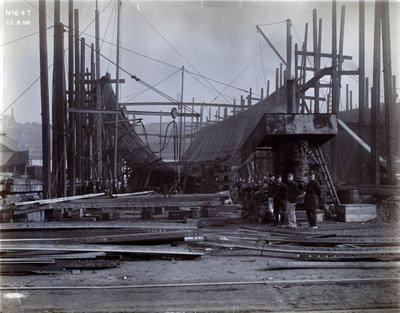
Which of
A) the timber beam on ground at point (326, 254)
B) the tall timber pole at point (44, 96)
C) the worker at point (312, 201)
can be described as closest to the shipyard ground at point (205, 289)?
the timber beam on ground at point (326, 254)

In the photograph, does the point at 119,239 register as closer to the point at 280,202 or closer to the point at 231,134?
the point at 280,202

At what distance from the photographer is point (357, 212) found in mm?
11969

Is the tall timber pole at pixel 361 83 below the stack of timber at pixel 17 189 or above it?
above

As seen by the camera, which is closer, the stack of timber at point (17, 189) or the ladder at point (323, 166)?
the ladder at point (323, 166)

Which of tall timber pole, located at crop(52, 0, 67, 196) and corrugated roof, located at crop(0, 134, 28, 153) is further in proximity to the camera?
corrugated roof, located at crop(0, 134, 28, 153)

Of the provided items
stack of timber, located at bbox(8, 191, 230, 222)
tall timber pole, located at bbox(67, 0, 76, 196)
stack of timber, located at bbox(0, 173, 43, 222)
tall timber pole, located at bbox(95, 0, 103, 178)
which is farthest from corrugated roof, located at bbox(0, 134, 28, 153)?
stack of timber, located at bbox(8, 191, 230, 222)

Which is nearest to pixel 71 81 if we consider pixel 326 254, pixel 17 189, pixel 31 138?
pixel 17 189

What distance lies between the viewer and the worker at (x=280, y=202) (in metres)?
10.9

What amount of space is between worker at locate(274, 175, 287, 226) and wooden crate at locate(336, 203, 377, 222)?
7.19 feet

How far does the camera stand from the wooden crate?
1188cm

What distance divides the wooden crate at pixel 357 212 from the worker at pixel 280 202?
2191 millimetres

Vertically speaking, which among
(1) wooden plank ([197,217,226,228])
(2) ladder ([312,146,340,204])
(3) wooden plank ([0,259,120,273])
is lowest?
(1) wooden plank ([197,217,226,228])

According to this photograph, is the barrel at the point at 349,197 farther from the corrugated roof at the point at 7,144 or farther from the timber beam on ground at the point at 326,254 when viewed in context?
the corrugated roof at the point at 7,144

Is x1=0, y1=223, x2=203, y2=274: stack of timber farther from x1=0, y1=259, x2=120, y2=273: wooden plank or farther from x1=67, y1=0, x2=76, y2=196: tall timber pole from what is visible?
x1=67, y1=0, x2=76, y2=196: tall timber pole
